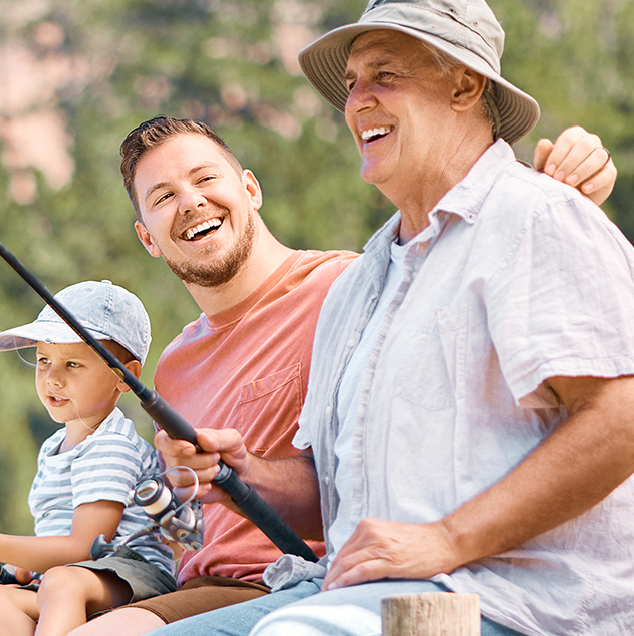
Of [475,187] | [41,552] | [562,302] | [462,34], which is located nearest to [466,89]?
[462,34]

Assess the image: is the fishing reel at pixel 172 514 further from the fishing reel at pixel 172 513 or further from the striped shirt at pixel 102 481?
the striped shirt at pixel 102 481

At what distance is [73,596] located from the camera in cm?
201

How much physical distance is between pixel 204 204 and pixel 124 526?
827 millimetres

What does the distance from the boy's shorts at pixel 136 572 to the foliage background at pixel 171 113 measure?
7.61 m

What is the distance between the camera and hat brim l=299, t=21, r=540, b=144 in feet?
5.82

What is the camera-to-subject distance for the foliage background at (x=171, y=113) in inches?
427

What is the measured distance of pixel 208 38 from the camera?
12445 mm

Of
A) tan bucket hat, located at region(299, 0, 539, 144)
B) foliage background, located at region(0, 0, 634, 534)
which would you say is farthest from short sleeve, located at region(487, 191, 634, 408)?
foliage background, located at region(0, 0, 634, 534)

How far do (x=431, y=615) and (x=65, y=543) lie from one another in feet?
3.87

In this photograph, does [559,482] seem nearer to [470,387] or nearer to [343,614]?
[470,387]

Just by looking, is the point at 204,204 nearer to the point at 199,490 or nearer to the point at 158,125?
the point at 158,125

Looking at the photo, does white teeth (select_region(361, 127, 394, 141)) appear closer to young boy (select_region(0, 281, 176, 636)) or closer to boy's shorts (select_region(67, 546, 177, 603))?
young boy (select_region(0, 281, 176, 636))

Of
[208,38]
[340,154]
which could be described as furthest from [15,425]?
[208,38]

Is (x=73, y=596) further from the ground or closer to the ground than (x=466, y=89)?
closer to the ground
